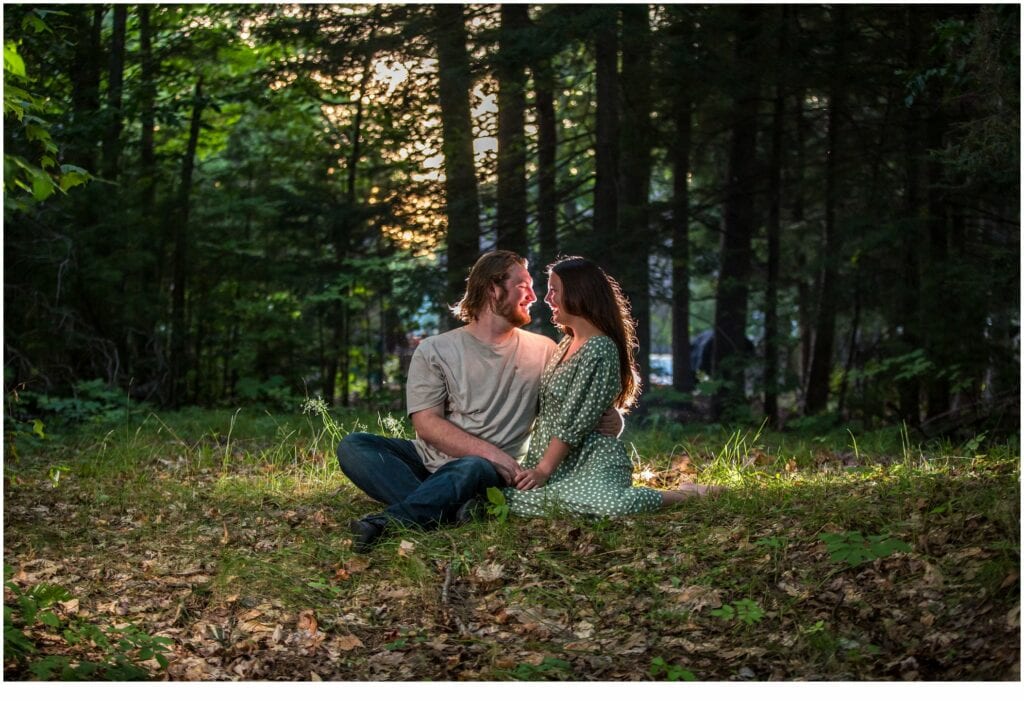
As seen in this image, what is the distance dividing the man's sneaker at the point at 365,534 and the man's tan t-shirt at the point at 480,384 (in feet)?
1.93

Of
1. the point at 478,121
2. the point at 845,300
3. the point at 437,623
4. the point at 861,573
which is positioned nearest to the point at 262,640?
the point at 437,623

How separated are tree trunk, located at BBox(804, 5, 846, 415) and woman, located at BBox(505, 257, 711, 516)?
482cm

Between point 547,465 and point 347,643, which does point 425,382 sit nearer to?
point 547,465

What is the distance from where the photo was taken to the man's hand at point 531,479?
488 cm

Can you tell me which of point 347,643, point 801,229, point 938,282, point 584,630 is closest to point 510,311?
point 584,630

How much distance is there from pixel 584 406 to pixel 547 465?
342mm

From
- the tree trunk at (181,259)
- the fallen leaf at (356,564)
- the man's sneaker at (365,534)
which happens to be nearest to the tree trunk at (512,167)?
the tree trunk at (181,259)

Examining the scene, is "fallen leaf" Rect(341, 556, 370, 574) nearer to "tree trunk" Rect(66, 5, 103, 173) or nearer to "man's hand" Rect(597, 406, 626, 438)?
"man's hand" Rect(597, 406, 626, 438)

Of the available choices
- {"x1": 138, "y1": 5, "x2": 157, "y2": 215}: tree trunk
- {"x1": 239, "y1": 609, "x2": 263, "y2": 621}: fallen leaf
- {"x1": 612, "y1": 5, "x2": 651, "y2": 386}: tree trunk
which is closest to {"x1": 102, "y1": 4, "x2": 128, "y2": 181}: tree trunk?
{"x1": 138, "y1": 5, "x2": 157, "y2": 215}: tree trunk

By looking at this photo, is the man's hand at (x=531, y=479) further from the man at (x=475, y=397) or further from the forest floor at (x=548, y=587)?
the forest floor at (x=548, y=587)

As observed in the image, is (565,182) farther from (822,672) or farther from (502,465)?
(822,672)

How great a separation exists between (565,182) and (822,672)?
22.5ft

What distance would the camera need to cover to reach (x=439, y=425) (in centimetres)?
498

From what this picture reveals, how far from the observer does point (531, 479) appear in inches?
192
